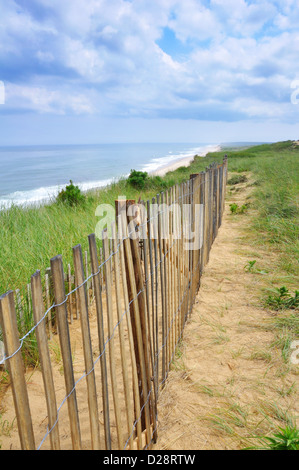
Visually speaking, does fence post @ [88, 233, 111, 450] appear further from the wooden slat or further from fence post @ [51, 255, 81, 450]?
fence post @ [51, 255, 81, 450]

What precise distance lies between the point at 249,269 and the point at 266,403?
248cm

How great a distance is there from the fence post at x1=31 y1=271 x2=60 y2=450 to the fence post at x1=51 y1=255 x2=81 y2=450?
0.07 metres

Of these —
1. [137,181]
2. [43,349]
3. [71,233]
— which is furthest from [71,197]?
[43,349]

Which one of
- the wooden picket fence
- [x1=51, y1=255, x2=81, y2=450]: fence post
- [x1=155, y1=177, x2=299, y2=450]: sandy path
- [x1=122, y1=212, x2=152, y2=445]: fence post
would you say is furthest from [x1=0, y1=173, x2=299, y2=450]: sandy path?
[x1=51, y1=255, x2=81, y2=450]: fence post

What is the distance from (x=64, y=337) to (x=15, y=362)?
9.9 inches

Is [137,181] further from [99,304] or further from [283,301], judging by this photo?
[99,304]

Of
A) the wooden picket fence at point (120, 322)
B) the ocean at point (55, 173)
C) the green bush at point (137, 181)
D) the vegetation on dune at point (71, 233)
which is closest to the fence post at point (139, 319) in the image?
the wooden picket fence at point (120, 322)

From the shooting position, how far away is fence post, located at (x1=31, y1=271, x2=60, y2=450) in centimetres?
100

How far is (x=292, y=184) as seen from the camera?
785 centimetres

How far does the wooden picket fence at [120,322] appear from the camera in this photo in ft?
3.37

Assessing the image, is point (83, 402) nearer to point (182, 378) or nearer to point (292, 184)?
point (182, 378)

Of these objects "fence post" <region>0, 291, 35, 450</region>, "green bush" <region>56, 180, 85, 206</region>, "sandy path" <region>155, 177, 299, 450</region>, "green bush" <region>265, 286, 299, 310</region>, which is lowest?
"sandy path" <region>155, 177, 299, 450</region>
